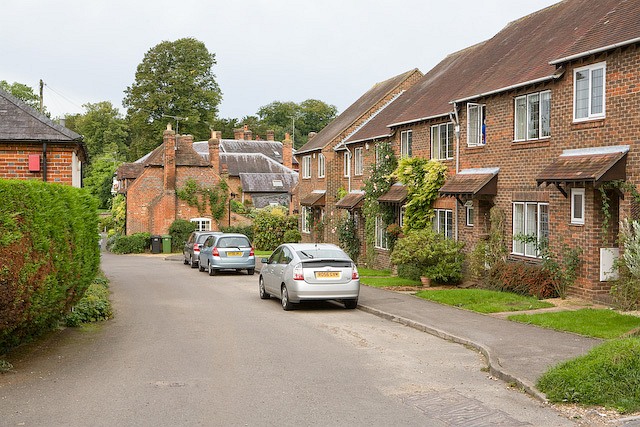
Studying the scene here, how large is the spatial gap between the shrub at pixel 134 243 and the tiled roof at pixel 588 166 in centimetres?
3556

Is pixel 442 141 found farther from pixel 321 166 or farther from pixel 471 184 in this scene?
pixel 321 166

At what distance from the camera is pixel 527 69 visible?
60.4 ft

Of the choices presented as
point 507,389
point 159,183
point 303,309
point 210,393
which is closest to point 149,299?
point 303,309

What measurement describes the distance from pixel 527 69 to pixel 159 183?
34.4m

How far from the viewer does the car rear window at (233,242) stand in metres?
27.9

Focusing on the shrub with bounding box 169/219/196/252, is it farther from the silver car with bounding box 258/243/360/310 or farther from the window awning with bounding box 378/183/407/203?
the silver car with bounding box 258/243/360/310

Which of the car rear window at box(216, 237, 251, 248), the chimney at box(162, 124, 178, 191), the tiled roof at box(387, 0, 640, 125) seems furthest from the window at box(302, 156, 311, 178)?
the car rear window at box(216, 237, 251, 248)

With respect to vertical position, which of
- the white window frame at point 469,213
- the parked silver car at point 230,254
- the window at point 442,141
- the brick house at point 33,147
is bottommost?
the parked silver car at point 230,254

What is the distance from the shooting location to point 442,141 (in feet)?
75.5

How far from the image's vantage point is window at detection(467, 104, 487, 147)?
20.2m

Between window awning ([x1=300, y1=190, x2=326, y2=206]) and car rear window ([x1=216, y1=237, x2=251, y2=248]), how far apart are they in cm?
841

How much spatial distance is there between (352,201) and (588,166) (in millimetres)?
16214

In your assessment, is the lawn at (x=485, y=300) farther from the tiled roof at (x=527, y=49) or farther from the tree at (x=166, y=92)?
the tree at (x=166, y=92)

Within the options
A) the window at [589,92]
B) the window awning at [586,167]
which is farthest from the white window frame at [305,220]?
the window at [589,92]
